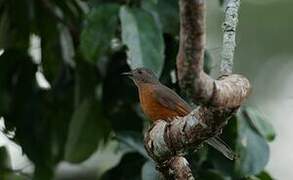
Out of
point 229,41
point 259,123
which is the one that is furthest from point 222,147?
point 229,41

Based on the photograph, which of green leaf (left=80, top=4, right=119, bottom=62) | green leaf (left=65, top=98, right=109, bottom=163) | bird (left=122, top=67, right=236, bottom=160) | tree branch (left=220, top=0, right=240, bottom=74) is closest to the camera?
tree branch (left=220, top=0, right=240, bottom=74)

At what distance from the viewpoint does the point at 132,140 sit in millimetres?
4301

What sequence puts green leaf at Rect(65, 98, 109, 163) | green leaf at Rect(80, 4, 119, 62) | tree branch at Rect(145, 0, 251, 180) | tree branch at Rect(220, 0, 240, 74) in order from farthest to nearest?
green leaf at Rect(65, 98, 109, 163)
green leaf at Rect(80, 4, 119, 62)
tree branch at Rect(220, 0, 240, 74)
tree branch at Rect(145, 0, 251, 180)

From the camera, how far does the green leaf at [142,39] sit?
3936mm

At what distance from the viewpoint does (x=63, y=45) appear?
4789mm

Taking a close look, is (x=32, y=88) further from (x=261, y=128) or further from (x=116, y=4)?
(x=261, y=128)

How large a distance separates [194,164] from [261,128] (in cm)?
33

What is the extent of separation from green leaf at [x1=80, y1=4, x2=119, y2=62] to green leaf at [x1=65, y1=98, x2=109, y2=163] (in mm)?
437

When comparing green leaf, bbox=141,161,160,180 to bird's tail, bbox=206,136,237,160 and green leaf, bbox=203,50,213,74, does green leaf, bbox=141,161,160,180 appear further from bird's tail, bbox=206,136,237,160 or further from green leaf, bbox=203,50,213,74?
green leaf, bbox=203,50,213,74

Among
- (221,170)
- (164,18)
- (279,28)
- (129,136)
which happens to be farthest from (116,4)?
(279,28)

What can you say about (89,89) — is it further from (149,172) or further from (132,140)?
(149,172)

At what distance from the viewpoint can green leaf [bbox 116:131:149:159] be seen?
14.0ft

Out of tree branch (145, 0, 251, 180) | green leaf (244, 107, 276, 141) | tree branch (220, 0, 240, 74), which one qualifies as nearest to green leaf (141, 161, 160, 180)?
green leaf (244, 107, 276, 141)

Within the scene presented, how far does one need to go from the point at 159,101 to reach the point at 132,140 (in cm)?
21
